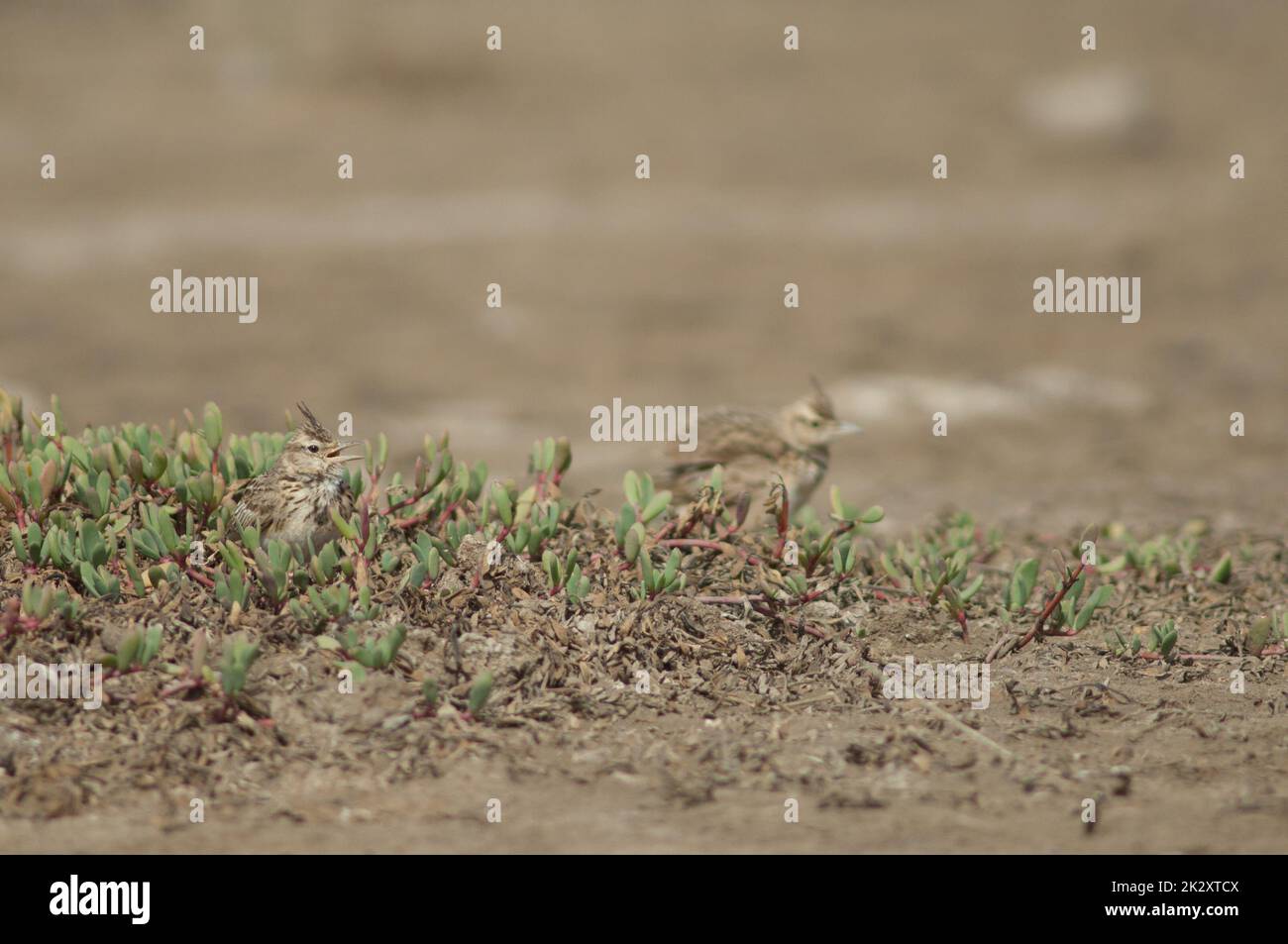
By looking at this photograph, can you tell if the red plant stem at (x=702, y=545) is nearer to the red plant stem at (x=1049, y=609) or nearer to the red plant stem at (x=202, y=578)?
the red plant stem at (x=1049, y=609)

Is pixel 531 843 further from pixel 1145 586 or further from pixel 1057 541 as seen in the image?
pixel 1057 541

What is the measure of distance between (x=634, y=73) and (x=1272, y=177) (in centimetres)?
1140

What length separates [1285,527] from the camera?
30.7 ft

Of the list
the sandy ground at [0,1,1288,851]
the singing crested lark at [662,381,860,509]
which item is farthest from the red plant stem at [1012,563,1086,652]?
the singing crested lark at [662,381,860,509]

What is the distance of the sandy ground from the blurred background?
3.2 inches

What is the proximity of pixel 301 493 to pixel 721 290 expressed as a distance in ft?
44.3

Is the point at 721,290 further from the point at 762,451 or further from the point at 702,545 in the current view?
the point at 702,545

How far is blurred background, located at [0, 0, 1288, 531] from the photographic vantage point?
1490 cm

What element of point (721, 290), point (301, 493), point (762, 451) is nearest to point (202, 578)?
point (301, 493)

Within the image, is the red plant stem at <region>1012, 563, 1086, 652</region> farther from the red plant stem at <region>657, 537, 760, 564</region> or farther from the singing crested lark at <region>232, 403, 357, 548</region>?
the singing crested lark at <region>232, 403, 357, 548</region>

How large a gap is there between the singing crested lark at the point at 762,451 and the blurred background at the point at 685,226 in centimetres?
171

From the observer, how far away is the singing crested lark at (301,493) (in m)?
6.40

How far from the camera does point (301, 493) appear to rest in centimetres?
646

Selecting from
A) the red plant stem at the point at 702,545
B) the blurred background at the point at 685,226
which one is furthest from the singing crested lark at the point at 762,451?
the blurred background at the point at 685,226
